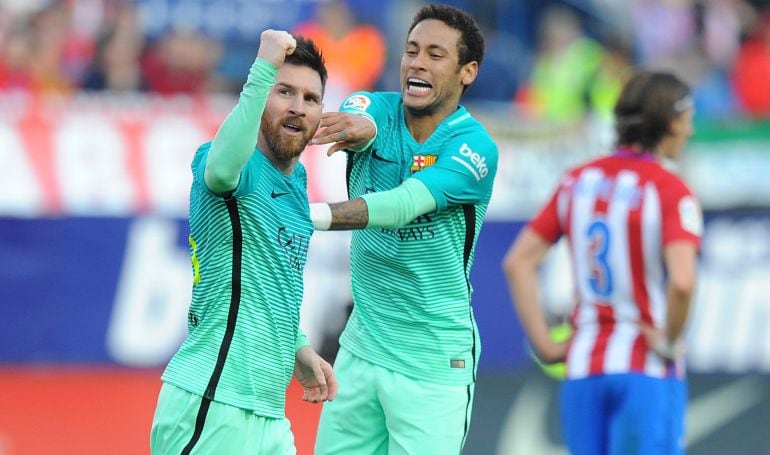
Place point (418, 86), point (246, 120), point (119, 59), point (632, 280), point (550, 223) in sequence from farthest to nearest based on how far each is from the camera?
1. point (119, 59)
2. point (550, 223)
3. point (632, 280)
4. point (418, 86)
5. point (246, 120)

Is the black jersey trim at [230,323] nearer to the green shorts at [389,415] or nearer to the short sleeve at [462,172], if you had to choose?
the short sleeve at [462,172]

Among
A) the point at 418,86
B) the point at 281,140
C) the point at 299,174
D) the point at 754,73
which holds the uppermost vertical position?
the point at 754,73

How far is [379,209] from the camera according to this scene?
4.88m

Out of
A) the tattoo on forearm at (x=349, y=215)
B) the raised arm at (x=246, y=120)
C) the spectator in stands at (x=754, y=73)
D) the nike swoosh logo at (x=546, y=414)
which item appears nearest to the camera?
the raised arm at (x=246, y=120)

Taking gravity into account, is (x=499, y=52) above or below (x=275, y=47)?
above

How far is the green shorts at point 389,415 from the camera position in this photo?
5.41 meters

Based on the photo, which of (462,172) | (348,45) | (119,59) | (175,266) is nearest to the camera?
(462,172)

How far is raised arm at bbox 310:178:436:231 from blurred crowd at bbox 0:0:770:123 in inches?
239

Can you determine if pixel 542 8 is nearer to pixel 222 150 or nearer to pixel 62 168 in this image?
pixel 62 168

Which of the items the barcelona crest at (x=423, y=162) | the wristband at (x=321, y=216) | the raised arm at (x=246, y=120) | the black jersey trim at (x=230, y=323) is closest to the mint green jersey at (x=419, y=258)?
the barcelona crest at (x=423, y=162)

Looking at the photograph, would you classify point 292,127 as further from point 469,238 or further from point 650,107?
point 650,107

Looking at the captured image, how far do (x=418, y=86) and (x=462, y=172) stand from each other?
413 mm

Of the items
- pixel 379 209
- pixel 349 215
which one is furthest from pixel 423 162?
pixel 349 215

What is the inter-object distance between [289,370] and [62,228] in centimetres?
596
